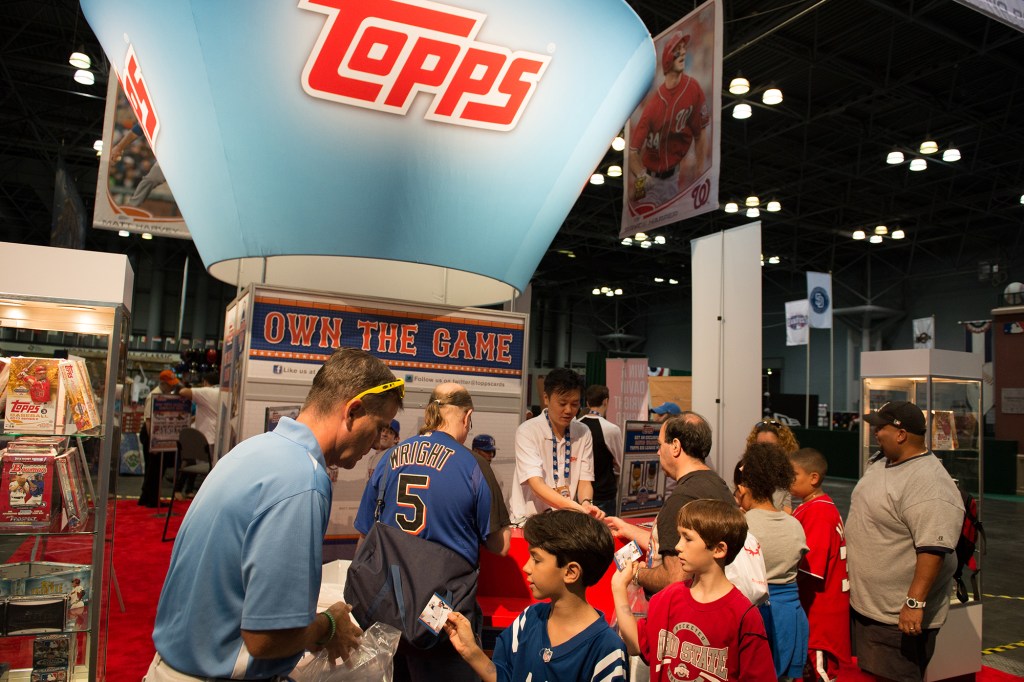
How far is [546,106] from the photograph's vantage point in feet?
11.0

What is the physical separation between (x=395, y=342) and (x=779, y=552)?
211 centimetres

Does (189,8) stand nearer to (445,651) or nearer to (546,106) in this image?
(546,106)

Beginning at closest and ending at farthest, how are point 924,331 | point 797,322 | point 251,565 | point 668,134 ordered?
point 251,565
point 668,134
point 797,322
point 924,331

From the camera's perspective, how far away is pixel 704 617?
198 cm

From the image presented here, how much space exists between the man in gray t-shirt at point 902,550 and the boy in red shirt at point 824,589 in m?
0.16

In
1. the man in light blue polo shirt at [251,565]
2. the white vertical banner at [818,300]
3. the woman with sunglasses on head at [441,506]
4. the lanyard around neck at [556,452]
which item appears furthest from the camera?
the white vertical banner at [818,300]

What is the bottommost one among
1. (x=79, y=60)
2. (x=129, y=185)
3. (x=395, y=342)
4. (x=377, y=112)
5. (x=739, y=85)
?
(x=395, y=342)

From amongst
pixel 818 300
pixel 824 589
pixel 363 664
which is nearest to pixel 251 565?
pixel 363 664

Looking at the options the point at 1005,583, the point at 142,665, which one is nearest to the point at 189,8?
the point at 142,665

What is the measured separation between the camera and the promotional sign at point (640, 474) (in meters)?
6.38

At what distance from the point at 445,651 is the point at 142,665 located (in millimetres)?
2539

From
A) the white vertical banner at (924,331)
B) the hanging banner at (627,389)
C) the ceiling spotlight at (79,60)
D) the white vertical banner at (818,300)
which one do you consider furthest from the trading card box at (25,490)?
the white vertical banner at (924,331)

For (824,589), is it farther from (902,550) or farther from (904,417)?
(904,417)

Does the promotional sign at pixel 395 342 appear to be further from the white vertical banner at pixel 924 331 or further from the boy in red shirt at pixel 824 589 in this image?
the white vertical banner at pixel 924 331
